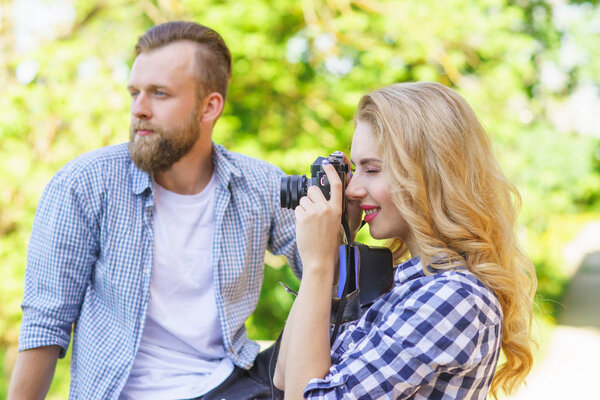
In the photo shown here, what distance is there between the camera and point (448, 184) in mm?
1548

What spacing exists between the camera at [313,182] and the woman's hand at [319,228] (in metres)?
0.04

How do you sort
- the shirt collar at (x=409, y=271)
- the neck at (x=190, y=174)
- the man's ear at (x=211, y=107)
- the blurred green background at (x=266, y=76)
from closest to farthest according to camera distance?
the shirt collar at (x=409, y=271) → the neck at (x=190, y=174) → the man's ear at (x=211, y=107) → the blurred green background at (x=266, y=76)

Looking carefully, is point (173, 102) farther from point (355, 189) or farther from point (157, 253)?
point (355, 189)

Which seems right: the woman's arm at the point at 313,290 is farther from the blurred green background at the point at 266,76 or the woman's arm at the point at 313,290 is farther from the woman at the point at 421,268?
the blurred green background at the point at 266,76

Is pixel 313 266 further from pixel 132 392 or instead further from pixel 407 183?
pixel 132 392

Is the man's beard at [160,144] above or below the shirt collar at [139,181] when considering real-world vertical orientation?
above

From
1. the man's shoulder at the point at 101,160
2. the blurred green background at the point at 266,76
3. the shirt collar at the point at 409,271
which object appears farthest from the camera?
the blurred green background at the point at 266,76

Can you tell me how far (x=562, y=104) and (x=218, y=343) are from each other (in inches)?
549

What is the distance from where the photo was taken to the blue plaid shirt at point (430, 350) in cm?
136

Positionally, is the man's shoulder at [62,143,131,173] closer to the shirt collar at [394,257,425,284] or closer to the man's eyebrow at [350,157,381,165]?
the man's eyebrow at [350,157,381,165]

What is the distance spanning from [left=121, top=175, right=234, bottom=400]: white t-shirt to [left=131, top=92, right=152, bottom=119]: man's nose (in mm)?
264

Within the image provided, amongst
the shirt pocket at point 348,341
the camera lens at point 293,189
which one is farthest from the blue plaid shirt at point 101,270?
the shirt pocket at point 348,341

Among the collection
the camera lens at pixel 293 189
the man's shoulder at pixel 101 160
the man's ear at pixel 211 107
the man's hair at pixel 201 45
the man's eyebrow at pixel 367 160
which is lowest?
the camera lens at pixel 293 189

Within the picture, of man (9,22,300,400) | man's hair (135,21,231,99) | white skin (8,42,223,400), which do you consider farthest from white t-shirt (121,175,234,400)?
man's hair (135,21,231,99)
